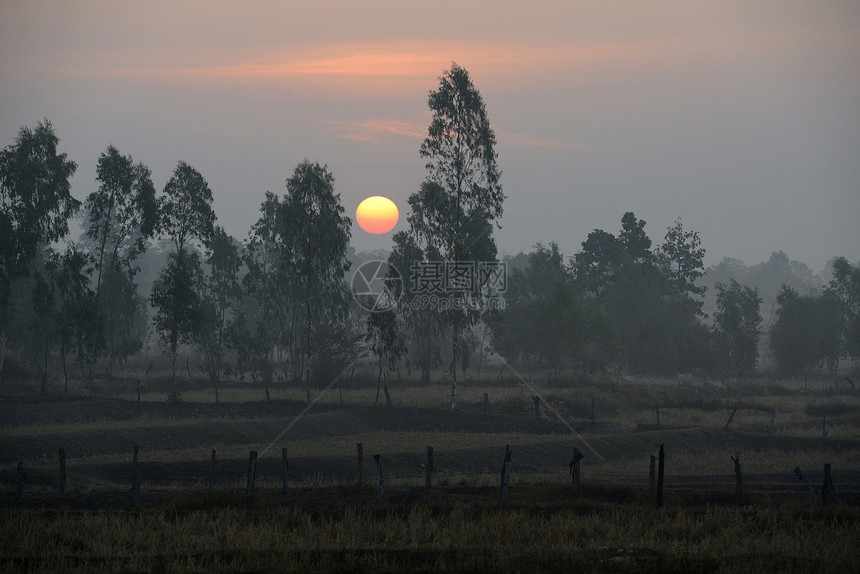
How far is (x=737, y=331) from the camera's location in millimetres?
103500

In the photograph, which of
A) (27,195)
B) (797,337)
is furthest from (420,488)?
(797,337)

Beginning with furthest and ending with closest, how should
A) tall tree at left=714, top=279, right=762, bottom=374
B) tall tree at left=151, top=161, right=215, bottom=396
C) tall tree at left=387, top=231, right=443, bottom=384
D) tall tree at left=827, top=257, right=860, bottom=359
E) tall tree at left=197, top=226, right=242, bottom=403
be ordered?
1. tall tree at left=827, top=257, right=860, bottom=359
2. tall tree at left=714, top=279, right=762, bottom=374
3. tall tree at left=387, top=231, right=443, bottom=384
4. tall tree at left=197, top=226, right=242, bottom=403
5. tall tree at left=151, top=161, right=215, bottom=396

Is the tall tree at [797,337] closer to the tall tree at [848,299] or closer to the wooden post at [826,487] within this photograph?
the tall tree at [848,299]

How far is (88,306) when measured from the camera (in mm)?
59344

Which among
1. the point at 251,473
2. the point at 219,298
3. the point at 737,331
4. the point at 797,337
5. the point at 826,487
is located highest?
the point at 219,298

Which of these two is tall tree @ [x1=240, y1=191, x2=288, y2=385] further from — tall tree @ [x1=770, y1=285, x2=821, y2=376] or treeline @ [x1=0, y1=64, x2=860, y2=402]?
tall tree @ [x1=770, y1=285, x2=821, y2=376]

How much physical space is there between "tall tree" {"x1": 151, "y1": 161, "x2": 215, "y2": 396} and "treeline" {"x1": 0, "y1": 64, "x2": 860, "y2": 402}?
11 cm

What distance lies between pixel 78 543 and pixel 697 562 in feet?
50.9

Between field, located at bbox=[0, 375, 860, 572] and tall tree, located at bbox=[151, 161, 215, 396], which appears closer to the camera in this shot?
field, located at bbox=[0, 375, 860, 572]

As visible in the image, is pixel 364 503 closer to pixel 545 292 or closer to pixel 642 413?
pixel 642 413

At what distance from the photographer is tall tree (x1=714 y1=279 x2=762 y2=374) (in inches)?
→ 4033

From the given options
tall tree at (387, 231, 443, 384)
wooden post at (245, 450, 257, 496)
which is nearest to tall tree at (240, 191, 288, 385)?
tall tree at (387, 231, 443, 384)

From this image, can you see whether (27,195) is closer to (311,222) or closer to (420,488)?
(311,222)

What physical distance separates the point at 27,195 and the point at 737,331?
85227 mm
